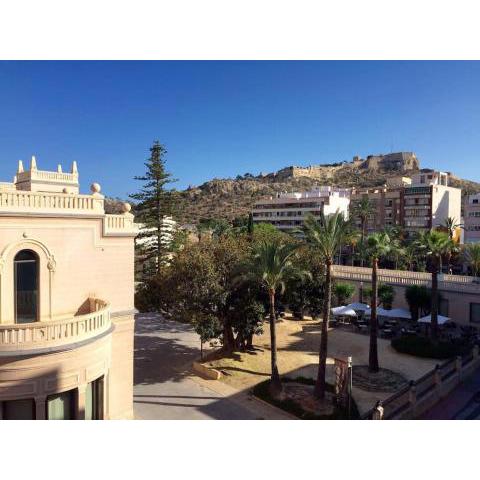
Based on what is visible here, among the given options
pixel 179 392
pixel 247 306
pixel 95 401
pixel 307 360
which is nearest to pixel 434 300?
pixel 307 360

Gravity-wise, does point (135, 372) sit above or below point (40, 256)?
below

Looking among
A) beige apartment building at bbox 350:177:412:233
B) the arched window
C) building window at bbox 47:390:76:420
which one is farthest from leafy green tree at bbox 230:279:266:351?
beige apartment building at bbox 350:177:412:233

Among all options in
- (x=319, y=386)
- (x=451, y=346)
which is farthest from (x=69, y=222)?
(x=451, y=346)

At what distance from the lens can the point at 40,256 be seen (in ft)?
40.5

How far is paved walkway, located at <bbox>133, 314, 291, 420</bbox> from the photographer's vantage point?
15742 mm

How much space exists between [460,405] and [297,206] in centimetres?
7203

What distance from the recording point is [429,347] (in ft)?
74.6

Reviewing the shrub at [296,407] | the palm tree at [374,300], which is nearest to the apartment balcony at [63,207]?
the shrub at [296,407]

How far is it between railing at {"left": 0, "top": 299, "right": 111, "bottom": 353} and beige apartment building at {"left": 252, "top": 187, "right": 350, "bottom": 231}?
7217cm

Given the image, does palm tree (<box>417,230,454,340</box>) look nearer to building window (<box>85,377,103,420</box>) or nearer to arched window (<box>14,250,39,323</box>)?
building window (<box>85,377,103,420</box>)

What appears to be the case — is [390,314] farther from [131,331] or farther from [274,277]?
[131,331]

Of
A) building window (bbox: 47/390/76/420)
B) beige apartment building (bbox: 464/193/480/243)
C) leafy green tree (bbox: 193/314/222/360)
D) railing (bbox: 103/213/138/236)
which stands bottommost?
building window (bbox: 47/390/76/420)
